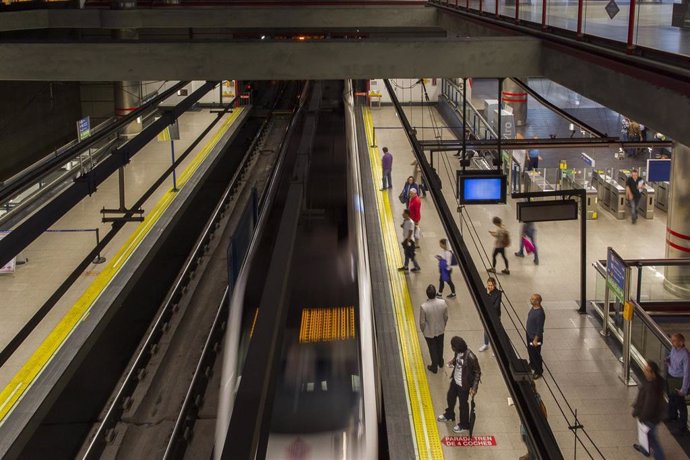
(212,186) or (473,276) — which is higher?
(473,276)

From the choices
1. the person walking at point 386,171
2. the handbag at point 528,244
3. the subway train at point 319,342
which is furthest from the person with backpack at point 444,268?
the person walking at point 386,171

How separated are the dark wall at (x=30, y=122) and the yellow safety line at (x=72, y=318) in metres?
4.11

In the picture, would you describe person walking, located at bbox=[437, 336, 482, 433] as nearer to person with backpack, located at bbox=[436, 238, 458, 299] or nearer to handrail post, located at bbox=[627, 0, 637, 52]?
person with backpack, located at bbox=[436, 238, 458, 299]

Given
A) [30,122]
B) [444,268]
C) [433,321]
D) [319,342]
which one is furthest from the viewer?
[30,122]

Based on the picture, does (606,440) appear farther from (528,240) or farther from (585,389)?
(528,240)

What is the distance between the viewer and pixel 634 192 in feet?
55.6

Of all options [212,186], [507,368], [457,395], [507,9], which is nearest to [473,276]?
[507,368]

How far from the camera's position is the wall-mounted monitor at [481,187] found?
472 inches

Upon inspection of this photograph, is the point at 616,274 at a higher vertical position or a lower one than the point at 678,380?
higher

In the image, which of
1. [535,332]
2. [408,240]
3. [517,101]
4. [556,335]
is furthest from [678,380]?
[517,101]

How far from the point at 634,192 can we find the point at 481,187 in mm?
6343

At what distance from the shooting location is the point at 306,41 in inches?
321

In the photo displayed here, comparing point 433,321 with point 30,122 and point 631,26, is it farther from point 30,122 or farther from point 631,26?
point 30,122

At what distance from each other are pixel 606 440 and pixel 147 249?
331 inches
